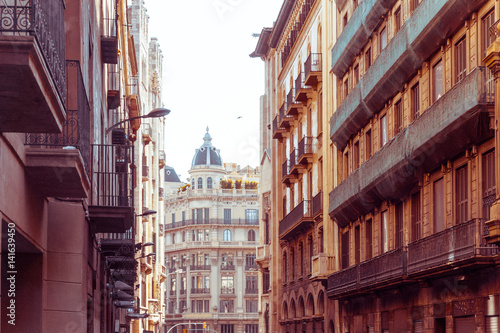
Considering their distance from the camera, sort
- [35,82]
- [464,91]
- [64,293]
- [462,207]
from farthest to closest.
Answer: [462,207] → [464,91] → [64,293] → [35,82]

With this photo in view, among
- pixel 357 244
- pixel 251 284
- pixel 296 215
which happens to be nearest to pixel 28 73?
pixel 357 244

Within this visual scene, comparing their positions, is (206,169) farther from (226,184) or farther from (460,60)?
(460,60)

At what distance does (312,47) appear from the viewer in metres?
46.1

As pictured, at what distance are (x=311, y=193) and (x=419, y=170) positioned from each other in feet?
61.6

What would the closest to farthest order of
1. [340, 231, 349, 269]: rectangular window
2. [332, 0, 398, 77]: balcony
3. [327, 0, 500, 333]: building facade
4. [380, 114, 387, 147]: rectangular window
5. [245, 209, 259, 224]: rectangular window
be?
[327, 0, 500, 333]: building facade, [380, 114, 387, 147]: rectangular window, [332, 0, 398, 77]: balcony, [340, 231, 349, 269]: rectangular window, [245, 209, 259, 224]: rectangular window

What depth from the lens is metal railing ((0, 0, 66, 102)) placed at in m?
9.02

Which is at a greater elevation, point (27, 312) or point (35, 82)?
point (35, 82)

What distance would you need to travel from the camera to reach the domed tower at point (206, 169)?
13175 centimetres

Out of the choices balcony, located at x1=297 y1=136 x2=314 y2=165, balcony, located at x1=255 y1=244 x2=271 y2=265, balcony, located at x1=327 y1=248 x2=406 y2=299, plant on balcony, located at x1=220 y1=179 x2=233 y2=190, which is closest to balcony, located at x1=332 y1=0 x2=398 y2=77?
balcony, located at x1=297 y1=136 x2=314 y2=165

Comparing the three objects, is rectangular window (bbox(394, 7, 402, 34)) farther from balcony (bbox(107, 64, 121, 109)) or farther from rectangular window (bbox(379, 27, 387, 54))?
balcony (bbox(107, 64, 121, 109))

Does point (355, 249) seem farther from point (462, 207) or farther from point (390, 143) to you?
point (462, 207)

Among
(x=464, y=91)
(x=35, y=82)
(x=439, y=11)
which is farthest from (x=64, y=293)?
(x=439, y=11)

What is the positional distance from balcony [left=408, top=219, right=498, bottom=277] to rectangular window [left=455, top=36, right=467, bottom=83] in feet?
12.3

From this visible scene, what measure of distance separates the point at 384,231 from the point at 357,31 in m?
7.31
